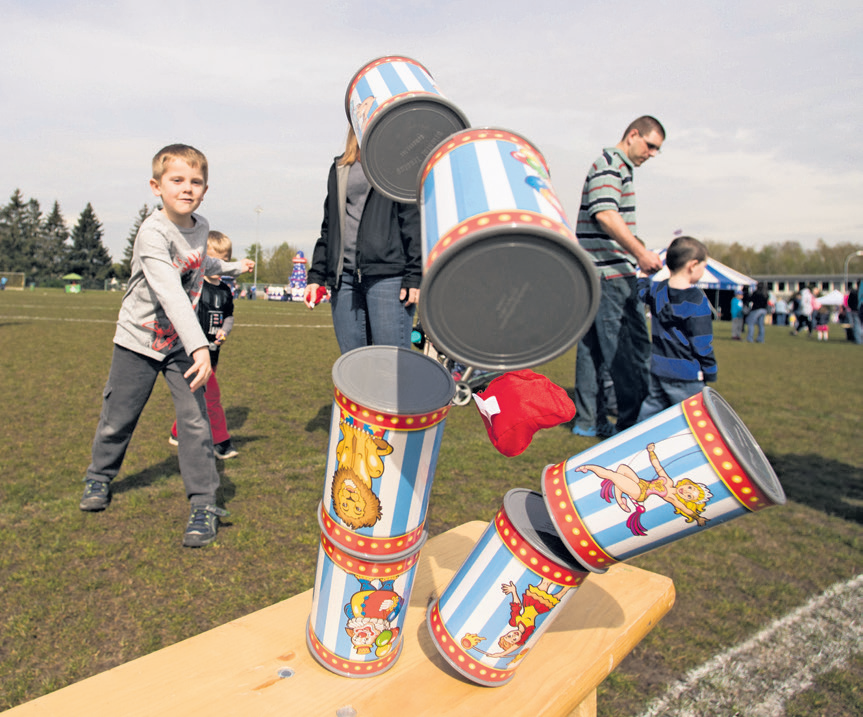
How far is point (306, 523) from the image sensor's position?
3191mm

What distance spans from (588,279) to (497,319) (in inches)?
5.8

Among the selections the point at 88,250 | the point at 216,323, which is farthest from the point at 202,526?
the point at 88,250

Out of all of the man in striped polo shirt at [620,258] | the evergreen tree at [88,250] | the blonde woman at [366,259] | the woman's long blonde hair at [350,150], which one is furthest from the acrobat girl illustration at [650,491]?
the evergreen tree at [88,250]

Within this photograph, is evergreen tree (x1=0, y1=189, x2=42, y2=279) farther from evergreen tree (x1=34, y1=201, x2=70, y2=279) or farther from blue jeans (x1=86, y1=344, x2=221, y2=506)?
blue jeans (x1=86, y1=344, x2=221, y2=506)

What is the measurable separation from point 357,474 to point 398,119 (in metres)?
0.78

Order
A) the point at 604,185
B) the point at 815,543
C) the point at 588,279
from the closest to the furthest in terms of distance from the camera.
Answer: the point at 588,279 → the point at 815,543 → the point at 604,185

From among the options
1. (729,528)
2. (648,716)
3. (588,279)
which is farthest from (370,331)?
(729,528)

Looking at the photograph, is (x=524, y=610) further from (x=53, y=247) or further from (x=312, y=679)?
(x=53, y=247)

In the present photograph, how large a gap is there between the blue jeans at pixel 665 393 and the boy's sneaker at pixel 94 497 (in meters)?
3.31

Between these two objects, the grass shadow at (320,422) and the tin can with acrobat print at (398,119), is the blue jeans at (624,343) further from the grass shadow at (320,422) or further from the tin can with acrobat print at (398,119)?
the tin can with acrobat print at (398,119)

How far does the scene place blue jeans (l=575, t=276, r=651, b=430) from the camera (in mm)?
4512

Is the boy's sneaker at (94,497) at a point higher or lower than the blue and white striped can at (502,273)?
lower

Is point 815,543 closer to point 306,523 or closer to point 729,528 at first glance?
point 729,528

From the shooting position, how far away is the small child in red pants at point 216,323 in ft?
13.6
